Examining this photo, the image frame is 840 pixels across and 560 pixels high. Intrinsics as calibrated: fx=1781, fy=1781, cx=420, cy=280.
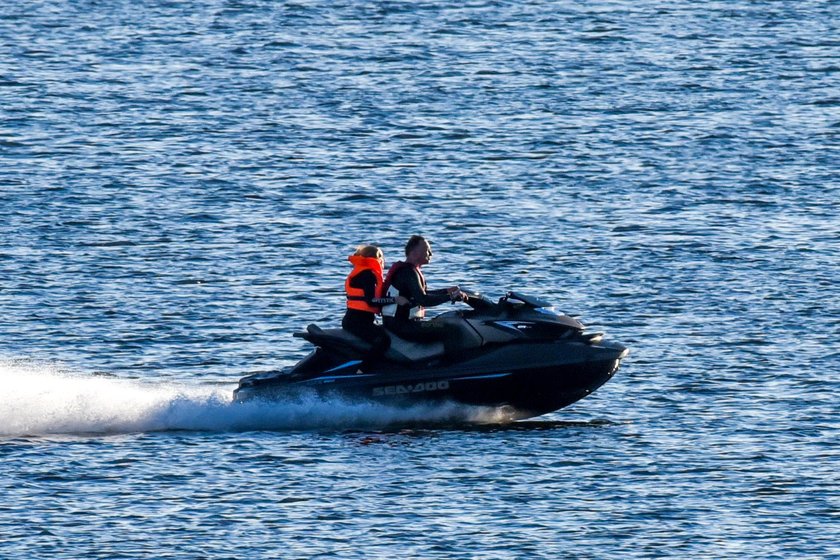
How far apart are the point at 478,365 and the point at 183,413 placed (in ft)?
12.1

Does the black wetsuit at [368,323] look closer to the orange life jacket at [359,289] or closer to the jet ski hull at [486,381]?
the orange life jacket at [359,289]

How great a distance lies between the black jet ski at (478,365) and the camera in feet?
69.1

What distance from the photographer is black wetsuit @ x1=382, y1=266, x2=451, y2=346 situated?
68.8 ft

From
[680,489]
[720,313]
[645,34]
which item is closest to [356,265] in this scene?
[680,489]

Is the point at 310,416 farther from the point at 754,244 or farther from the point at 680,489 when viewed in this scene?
the point at 754,244

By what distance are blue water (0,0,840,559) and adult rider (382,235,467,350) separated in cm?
95

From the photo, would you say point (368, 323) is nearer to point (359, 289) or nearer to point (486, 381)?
point (359, 289)

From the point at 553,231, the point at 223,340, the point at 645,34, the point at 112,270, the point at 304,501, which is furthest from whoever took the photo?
the point at 645,34

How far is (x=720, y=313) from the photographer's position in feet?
96.4

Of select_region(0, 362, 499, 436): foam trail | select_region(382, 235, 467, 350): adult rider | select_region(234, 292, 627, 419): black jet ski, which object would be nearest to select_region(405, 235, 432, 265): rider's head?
select_region(382, 235, 467, 350): adult rider

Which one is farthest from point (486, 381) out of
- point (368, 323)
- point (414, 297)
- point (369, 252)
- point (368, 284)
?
point (369, 252)

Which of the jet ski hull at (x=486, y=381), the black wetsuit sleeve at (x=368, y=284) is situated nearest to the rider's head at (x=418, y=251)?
the black wetsuit sleeve at (x=368, y=284)

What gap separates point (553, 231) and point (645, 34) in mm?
26707

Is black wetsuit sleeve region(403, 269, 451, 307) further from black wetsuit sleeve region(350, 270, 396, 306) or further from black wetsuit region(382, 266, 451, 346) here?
black wetsuit sleeve region(350, 270, 396, 306)
